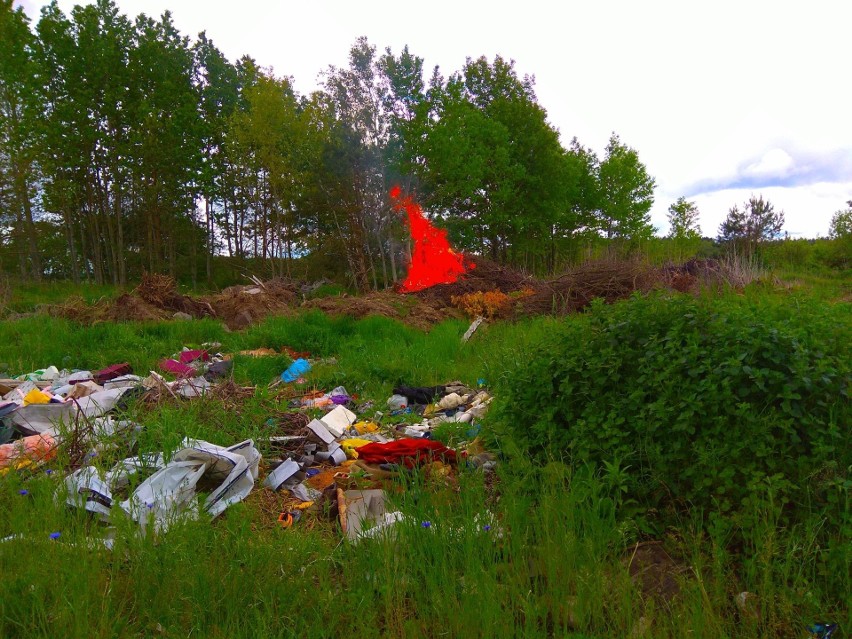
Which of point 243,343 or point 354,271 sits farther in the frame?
point 354,271

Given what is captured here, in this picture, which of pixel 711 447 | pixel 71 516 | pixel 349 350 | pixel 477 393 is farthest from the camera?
A: pixel 349 350

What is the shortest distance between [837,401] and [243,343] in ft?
25.8

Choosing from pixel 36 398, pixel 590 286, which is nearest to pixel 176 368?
pixel 36 398

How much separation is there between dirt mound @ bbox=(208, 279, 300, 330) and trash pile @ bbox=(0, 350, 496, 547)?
5.79 metres

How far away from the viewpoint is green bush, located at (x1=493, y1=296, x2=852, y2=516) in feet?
7.60

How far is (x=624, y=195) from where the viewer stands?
1375 inches

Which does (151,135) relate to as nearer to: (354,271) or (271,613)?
(354,271)

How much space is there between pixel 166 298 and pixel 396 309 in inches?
202

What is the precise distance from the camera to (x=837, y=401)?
94.2 inches

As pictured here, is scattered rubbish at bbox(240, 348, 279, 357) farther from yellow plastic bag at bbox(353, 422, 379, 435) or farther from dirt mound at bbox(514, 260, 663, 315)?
dirt mound at bbox(514, 260, 663, 315)

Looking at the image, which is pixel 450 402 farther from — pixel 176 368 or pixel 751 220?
pixel 751 220

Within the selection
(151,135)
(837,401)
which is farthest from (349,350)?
(151,135)

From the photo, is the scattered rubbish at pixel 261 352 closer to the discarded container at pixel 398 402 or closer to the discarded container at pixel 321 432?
the discarded container at pixel 398 402

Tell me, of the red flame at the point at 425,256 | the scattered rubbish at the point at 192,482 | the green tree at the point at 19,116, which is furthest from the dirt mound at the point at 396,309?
the green tree at the point at 19,116
